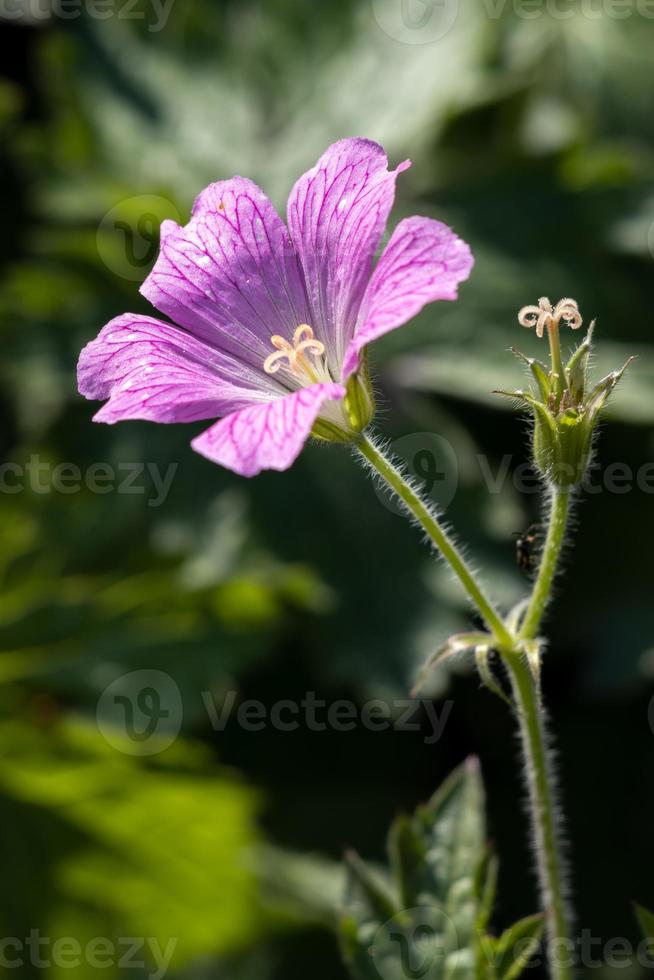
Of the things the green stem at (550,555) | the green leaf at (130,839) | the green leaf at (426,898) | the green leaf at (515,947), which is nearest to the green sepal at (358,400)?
the green stem at (550,555)

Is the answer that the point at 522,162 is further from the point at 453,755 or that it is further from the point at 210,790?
the point at 210,790

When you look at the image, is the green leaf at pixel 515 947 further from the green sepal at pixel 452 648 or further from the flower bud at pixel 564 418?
the flower bud at pixel 564 418

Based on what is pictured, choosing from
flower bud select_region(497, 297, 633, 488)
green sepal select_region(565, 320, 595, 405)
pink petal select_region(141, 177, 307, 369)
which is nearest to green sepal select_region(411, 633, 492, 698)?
flower bud select_region(497, 297, 633, 488)

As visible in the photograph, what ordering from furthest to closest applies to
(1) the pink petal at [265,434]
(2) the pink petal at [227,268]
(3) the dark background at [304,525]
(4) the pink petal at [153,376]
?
1. (3) the dark background at [304,525]
2. (2) the pink petal at [227,268]
3. (4) the pink petal at [153,376]
4. (1) the pink petal at [265,434]

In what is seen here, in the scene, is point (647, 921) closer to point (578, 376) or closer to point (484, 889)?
point (484, 889)

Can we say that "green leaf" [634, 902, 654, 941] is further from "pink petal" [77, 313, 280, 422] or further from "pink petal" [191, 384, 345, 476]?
"pink petal" [77, 313, 280, 422]
